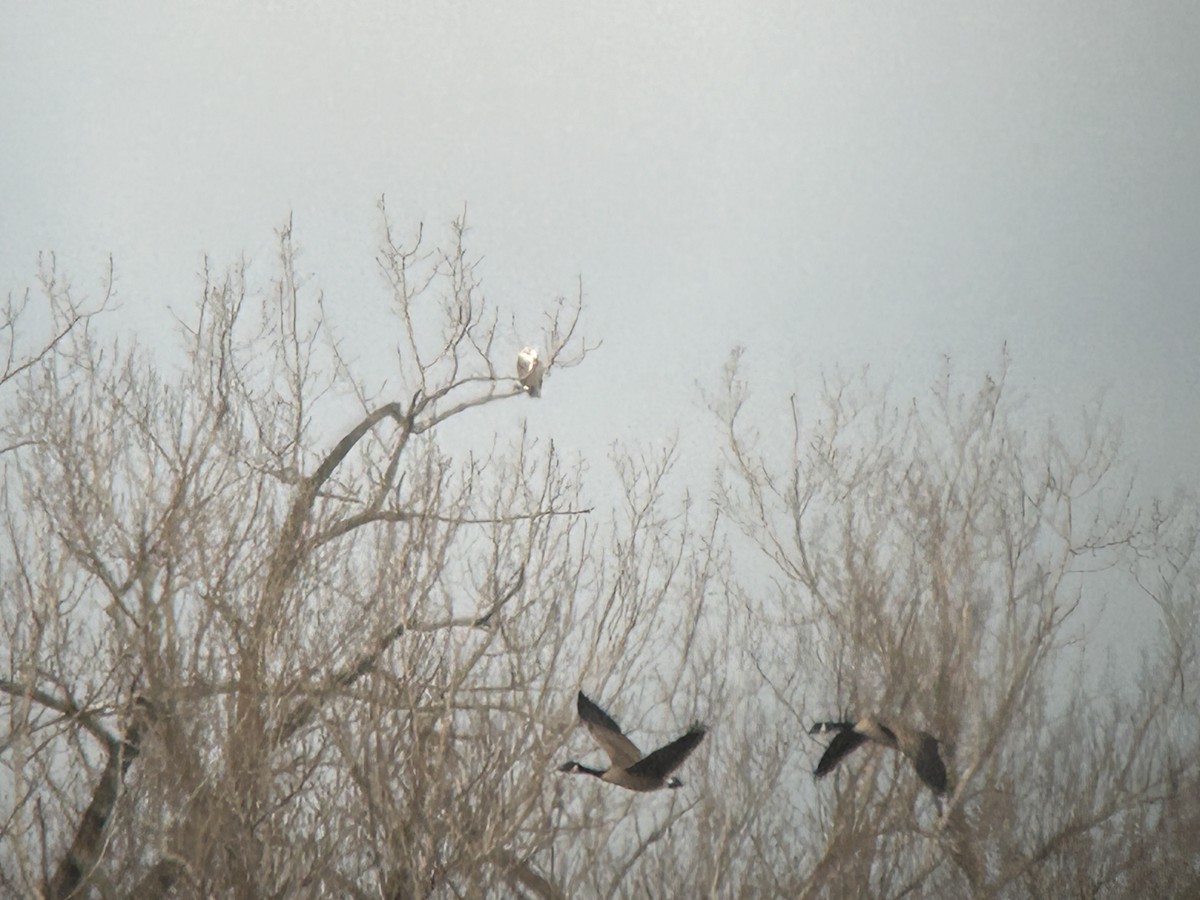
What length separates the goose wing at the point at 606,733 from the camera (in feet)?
16.5

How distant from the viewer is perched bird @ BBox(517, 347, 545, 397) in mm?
7188

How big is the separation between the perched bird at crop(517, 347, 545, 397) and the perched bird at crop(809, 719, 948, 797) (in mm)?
2814

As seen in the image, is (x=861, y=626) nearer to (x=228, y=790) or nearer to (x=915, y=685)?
(x=915, y=685)

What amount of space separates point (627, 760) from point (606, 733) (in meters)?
0.18

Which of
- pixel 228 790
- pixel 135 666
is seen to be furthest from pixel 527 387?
pixel 228 790

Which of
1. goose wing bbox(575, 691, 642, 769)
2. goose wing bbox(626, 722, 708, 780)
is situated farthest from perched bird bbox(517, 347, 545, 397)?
goose wing bbox(626, 722, 708, 780)

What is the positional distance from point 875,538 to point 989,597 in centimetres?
93

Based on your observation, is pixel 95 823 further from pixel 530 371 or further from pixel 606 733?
pixel 530 371

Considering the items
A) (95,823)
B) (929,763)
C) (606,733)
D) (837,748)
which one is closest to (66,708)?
(95,823)

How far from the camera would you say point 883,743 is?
597 centimetres

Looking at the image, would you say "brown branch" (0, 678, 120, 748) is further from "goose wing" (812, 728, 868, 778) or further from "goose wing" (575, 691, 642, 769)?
"goose wing" (812, 728, 868, 778)

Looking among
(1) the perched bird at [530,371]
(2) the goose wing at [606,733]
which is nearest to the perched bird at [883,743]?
(2) the goose wing at [606,733]

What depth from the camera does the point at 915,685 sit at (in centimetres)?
784

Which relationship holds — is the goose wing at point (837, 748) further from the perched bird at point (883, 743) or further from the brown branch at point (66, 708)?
the brown branch at point (66, 708)
